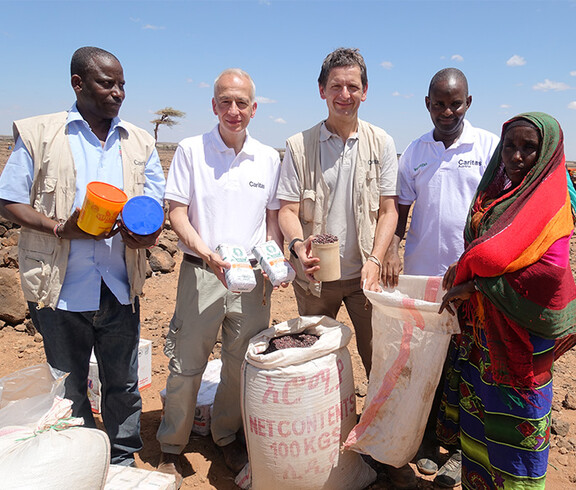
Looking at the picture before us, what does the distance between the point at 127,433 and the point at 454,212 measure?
203cm

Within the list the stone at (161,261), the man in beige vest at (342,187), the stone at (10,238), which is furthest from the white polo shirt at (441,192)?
the stone at (10,238)

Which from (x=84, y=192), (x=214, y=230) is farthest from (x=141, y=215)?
(x=214, y=230)

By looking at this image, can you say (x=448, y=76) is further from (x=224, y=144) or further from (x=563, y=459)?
(x=563, y=459)

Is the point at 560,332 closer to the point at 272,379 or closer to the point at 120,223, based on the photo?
the point at 272,379

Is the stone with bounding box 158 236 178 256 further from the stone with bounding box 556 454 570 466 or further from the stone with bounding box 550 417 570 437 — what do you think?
the stone with bounding box 556 454 570 466

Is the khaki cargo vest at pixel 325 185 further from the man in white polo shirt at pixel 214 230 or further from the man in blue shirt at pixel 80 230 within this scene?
the man in blue shirt at pixel 80 230

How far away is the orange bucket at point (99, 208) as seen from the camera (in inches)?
76.3

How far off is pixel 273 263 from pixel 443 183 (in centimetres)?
102

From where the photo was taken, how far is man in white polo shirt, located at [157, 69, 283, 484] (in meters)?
2.37

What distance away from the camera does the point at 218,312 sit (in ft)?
8.04

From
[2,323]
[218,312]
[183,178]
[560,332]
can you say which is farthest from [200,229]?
[2,323]

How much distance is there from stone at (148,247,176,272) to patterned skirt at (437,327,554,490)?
4.55m

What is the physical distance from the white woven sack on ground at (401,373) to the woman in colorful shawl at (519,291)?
140mm

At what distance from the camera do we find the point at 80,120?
85.5 inches
